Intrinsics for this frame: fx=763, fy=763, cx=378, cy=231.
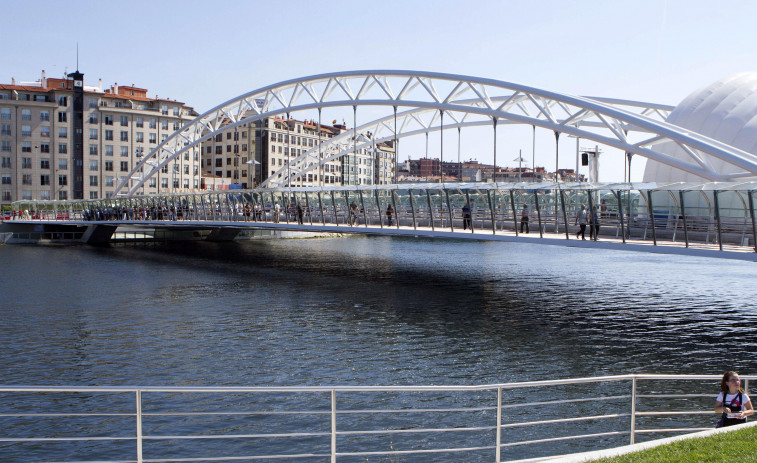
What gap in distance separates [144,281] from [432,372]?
88.3 ft

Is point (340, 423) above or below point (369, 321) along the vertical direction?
below

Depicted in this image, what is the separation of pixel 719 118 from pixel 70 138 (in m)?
85.3

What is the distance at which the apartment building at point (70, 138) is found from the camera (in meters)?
99.8

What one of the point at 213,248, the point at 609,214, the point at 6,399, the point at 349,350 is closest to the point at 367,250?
the point at 213,248

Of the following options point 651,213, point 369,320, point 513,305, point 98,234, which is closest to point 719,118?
point 651,213

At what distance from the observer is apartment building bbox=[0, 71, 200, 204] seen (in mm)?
99812

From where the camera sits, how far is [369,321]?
29297 millimetres

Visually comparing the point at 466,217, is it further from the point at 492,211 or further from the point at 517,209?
the point at 517,209

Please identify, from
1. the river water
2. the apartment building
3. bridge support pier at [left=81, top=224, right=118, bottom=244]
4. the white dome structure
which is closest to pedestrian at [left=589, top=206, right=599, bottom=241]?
the river water

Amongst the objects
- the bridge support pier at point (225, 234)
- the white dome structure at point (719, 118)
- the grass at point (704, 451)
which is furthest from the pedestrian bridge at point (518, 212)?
the grass at point (704, 451)

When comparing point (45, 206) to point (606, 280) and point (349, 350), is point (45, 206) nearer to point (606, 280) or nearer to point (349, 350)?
point (606, 280)

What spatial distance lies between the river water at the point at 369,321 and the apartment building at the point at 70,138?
50468mm

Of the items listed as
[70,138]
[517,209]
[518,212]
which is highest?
[70,138]

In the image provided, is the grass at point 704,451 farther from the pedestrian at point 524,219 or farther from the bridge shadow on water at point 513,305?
the pedestrian at point 524,219
